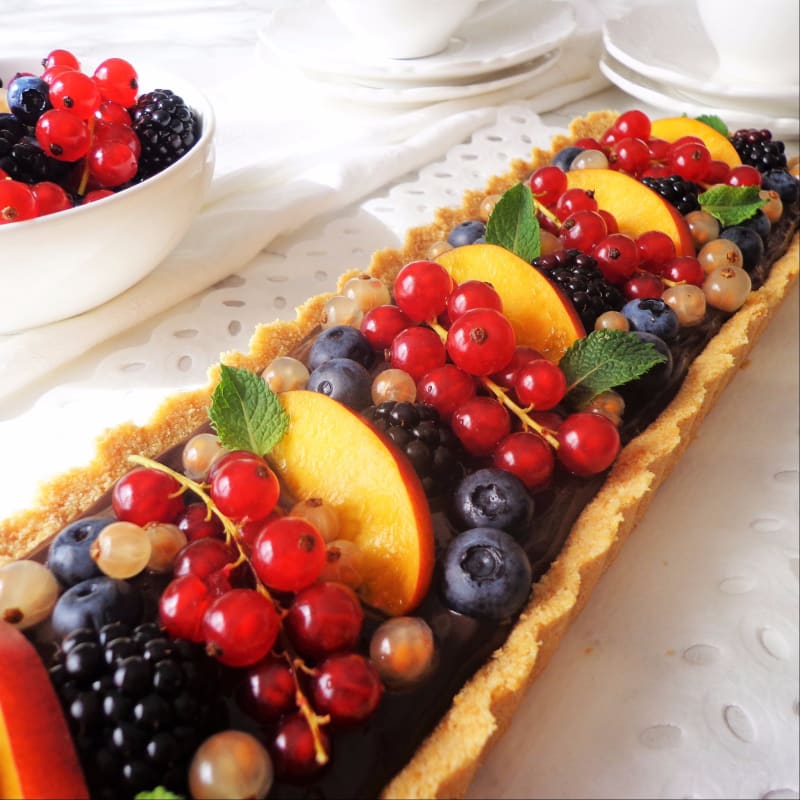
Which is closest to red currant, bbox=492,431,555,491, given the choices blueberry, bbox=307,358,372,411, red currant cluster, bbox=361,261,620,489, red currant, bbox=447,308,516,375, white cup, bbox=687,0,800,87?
red currant cluster, bbox=361,261,620,489

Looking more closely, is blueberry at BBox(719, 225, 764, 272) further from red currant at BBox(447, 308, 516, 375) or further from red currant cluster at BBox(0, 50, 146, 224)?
red currant cluster at BBox(0, 50, 146, 224)

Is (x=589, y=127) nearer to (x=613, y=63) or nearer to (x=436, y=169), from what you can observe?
(x=436, y=169)

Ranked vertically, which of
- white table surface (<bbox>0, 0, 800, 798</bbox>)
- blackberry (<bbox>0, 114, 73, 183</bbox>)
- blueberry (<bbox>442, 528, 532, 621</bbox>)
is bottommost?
white table surface (<bbox>0, 0, 800, 798</bbox>)

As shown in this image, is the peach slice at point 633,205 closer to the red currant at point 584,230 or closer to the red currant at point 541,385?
the red currant at point 584,230

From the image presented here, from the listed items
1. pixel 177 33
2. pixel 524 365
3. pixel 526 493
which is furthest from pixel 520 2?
pixel 526 493

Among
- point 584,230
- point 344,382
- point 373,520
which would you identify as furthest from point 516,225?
point 373,520
